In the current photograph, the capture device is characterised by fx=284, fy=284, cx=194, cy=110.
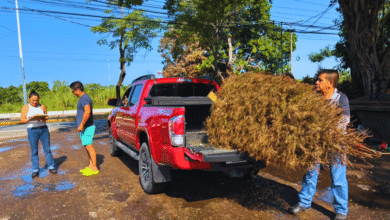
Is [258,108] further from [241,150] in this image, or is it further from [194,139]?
[194,139]

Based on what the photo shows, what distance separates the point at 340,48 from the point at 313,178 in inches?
507

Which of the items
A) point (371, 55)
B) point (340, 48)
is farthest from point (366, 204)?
point (340, 48)

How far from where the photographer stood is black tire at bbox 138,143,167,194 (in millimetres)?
4430

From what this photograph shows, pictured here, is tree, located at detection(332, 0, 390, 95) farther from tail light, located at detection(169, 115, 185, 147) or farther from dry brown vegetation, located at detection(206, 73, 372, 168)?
tail light, located at detection(169, 115, 185, 147)

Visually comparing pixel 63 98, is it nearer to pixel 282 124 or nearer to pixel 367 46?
pixel 367 46

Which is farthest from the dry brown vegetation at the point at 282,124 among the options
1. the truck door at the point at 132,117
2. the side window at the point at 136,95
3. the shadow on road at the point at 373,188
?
the side window at the point at 136,95

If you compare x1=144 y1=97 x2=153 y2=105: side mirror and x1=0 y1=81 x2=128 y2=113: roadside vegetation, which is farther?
x1=0 y1=81 x2=128 y2=113: roadside vegetation

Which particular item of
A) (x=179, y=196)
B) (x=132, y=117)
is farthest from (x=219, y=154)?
(x=132, y=117)

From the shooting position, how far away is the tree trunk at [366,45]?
36.1 ft

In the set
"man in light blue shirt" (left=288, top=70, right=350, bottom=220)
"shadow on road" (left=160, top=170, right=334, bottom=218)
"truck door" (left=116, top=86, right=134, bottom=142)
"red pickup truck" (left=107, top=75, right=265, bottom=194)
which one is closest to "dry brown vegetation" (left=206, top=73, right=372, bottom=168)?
"man in light blue shirt" (left=288, top=70, right=350, bottom=220)

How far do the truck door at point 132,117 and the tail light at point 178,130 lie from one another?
5.08ft

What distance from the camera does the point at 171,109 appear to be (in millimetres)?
3783

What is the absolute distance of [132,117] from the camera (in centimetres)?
534

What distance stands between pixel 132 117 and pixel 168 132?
1.79 m
